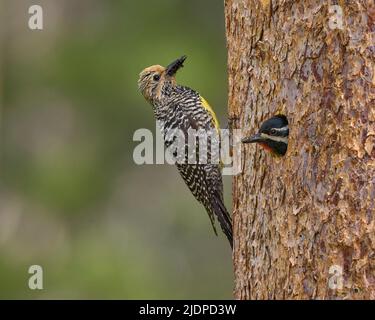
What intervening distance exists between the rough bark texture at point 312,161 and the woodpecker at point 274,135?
0.05 m

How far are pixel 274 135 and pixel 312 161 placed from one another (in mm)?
277

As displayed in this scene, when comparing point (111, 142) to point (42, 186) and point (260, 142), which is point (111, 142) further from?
point (260, 142)

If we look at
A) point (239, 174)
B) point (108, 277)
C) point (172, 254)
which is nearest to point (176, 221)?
point (172, 254)

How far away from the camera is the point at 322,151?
507 cm

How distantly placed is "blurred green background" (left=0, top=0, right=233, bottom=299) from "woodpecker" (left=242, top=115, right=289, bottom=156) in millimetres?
8893

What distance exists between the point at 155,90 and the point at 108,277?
21.9ft

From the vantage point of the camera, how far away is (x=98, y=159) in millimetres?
15562

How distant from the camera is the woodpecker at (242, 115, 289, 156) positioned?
524cm

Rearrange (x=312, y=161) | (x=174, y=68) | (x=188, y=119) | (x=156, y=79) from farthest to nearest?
(x=156, y=79), (x=174, y=68), (x=188, y=119), (x=312, y=161)

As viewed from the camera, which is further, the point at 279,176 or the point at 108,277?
the point at 108,277

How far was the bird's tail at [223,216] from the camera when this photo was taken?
686 cm

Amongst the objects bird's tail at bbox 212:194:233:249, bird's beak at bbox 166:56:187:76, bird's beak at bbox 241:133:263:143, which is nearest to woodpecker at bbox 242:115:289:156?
bird's beak at bbox 241:133:263:143

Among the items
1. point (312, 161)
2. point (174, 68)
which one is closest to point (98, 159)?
point (174, 68)

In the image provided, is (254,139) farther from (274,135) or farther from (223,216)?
(223,216)
